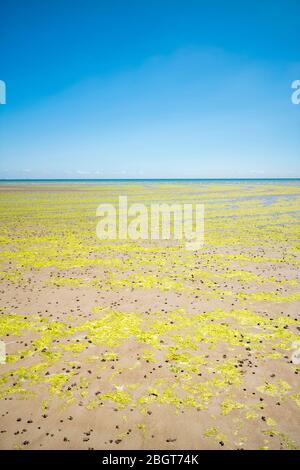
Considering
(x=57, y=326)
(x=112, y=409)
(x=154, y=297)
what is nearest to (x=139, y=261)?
(x=154, y=297)

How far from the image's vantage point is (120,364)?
9594mm

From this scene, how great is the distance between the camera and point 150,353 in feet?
33.4

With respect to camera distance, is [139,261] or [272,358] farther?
[139,261]

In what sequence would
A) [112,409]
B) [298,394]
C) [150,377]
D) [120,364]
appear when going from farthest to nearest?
[120,364], [150,377], [298,394], [112,409]

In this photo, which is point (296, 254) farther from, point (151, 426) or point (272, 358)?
point (151, 426)

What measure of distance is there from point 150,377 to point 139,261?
1240 cm

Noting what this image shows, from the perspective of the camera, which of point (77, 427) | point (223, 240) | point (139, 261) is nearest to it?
point (77, 427)

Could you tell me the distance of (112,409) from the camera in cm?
771

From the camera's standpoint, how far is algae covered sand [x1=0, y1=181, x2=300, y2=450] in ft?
23.2

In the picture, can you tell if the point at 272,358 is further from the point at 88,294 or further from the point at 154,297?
the point at 88,294

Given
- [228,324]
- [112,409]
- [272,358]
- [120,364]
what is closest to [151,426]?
[112,409]

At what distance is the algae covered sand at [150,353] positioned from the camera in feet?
23.2

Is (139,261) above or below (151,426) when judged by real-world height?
above

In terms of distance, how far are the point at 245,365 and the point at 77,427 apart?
5.57m
